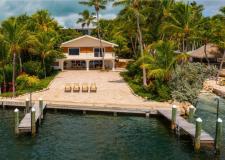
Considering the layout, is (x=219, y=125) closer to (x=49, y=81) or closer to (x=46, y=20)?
(x=49, y=81)

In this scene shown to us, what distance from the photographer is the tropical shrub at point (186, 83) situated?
39.5 metres

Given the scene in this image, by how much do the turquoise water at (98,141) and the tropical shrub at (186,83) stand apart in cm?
355

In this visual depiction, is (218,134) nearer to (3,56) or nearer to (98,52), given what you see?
(3,56)

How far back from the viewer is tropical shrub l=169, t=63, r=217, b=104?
39469 mm

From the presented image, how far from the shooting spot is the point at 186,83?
3962 cm

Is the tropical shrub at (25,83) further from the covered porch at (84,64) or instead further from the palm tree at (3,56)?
the covered porch at (84,64)

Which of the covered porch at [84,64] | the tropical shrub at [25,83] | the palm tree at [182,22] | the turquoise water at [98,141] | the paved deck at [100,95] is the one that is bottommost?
the turquoise water at [98,141]

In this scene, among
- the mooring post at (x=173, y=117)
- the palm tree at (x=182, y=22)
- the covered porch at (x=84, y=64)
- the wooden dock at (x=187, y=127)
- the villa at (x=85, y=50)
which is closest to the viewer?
the wooden dock at (x=187, y=127)

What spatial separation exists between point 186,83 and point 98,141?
14350mm

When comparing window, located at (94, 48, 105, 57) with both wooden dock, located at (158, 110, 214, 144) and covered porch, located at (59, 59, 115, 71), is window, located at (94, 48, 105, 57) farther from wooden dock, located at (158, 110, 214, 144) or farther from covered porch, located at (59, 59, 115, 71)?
wooden dock, located at (158, 110, 214, 144)

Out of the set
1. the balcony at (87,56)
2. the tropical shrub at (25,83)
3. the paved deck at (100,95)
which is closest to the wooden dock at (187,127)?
the paved deck at (100,95)

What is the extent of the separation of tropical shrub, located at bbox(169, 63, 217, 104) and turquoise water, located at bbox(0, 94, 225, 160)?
355 cm

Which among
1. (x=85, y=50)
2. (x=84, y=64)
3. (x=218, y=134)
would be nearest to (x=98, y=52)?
(x=85, y=50)

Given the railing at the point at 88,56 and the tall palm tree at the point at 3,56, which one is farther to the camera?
the railing at the point at 88,56
